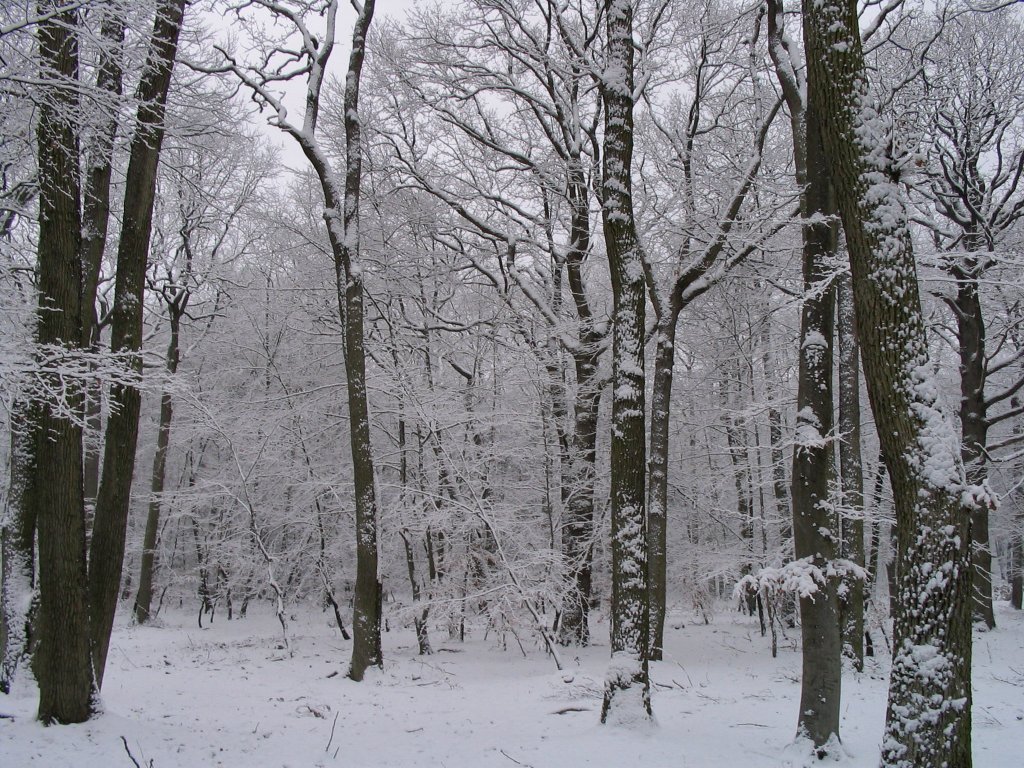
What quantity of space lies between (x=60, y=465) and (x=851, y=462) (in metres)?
10.4

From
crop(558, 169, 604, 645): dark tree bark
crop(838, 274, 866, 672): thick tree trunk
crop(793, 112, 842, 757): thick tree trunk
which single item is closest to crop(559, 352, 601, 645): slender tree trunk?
crop(558, 169, 604, 645): dark tree bark

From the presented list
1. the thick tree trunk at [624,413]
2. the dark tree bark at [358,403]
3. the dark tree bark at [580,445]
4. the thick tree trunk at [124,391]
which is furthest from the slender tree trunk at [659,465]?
the thick tree trunk at [124,391]

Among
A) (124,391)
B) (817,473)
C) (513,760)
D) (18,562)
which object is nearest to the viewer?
(513,760)

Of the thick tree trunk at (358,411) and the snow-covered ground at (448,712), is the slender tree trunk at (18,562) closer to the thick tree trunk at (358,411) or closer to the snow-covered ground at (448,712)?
the snow-covered ground at (448,712)

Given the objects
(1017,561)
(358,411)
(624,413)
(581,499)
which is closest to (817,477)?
(624,413)

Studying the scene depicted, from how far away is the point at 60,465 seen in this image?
5711 mm

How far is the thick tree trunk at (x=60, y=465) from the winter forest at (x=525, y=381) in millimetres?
35

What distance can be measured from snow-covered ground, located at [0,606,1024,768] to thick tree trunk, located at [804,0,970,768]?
6.88ft

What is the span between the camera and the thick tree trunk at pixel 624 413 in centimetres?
606

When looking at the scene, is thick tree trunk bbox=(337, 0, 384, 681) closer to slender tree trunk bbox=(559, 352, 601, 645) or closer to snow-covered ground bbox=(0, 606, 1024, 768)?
snow-covered ground bbox=(0, 606, 1024, 768)

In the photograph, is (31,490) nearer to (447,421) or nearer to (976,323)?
(447,421)

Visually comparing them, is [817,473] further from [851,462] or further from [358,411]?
[358,411]

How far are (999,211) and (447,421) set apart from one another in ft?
37.6

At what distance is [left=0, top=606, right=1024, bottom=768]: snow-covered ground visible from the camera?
Result: 211 inches
